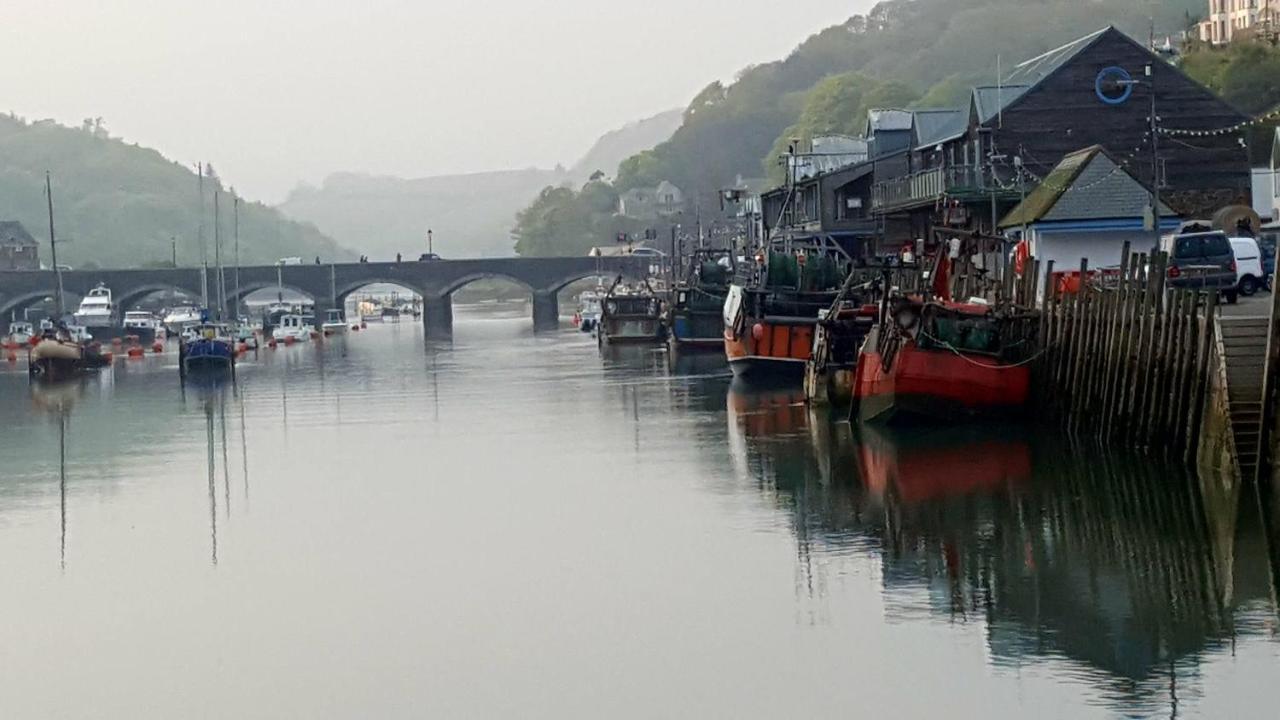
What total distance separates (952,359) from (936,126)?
3778cm

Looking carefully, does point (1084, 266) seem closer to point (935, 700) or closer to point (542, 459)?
point (542, 459)

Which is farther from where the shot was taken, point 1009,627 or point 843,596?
point 843,596

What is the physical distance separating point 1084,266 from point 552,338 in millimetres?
84474

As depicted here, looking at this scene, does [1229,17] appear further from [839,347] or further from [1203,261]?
[1203,261]

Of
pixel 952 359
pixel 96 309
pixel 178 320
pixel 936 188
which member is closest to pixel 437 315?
pixel 178 320

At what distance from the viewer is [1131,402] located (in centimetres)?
3959

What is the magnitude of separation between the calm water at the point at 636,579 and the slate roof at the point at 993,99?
69.3 ft

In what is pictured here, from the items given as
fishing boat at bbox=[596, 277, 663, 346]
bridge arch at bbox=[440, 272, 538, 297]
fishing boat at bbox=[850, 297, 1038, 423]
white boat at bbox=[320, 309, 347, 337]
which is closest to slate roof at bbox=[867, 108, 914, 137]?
fishing boat at bbox=[596, 277, 663, 346]

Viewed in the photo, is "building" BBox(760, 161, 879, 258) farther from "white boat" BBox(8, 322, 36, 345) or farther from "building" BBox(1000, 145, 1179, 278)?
"white boat" BBox(8, 322, 36, 345)

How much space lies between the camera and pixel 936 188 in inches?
2771

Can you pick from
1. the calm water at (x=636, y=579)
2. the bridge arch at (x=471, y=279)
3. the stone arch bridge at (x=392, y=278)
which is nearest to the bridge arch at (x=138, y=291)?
the stone arch bridge at (x=392, y=278)

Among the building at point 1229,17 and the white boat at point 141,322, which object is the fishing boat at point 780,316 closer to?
the white boat at point 141,322

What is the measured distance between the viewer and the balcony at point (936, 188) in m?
66.4

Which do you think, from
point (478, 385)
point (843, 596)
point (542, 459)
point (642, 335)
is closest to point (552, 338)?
point (642, 335)
